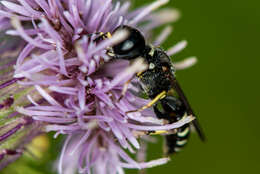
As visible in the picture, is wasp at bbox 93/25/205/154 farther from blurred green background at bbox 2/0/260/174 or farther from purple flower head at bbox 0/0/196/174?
blurred green background at bbox 2/0/260/174

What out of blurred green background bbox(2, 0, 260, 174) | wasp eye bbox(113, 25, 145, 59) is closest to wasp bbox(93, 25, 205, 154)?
wasp eye bbox(113, 25, 145, 59)

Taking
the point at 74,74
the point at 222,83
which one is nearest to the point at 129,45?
the point at 74,74

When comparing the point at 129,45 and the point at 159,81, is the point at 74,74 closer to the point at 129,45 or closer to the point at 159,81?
the point at 129,45

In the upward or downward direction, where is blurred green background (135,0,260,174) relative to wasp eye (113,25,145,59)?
downward

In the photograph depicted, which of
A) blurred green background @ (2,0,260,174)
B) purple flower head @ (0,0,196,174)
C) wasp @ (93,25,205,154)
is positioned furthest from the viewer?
blurred green background @ (2,0,260,174)

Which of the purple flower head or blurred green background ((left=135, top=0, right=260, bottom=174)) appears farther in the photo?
blurred green background ((left=135, top=0, right=260, bottom=174))

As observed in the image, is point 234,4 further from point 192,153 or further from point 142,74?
point 142,74

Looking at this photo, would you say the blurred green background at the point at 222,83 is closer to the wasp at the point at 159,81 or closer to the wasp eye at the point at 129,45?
the wasp at the point at 159,81
